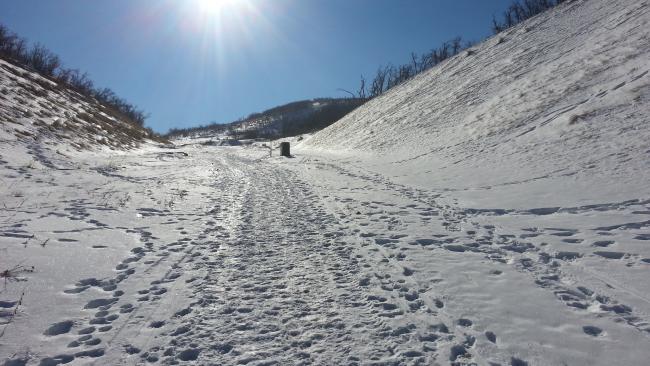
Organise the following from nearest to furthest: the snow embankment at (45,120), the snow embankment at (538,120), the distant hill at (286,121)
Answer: the snow embankment at (538,120), the snow embankment at (45,120), the distant hill at (286,121)

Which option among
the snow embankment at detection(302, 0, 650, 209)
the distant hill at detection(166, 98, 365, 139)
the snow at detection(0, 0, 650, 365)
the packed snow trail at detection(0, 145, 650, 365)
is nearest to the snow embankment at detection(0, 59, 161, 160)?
the snow at detection(0, 0, 650, 365)

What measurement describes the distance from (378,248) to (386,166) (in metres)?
10.3

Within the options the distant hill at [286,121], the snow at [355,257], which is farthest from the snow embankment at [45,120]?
the distant hill at [286,121]

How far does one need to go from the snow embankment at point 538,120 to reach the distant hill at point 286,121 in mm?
54398

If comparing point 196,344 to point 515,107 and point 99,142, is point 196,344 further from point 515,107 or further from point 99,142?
point 99,142

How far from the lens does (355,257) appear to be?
16.8 feet

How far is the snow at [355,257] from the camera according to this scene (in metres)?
3.13

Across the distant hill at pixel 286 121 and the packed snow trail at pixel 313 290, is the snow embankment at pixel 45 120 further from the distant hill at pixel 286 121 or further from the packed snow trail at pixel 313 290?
the distant hill at pixel 286 121

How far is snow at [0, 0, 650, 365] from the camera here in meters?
3.13

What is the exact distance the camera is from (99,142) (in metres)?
19.4

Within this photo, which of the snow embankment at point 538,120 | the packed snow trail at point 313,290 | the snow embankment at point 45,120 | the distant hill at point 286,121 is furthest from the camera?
the distant hill at point 286,121

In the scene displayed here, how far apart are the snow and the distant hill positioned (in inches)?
2652

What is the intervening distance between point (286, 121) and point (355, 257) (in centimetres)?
9928

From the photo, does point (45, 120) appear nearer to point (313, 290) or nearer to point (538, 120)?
point (313, 290)
